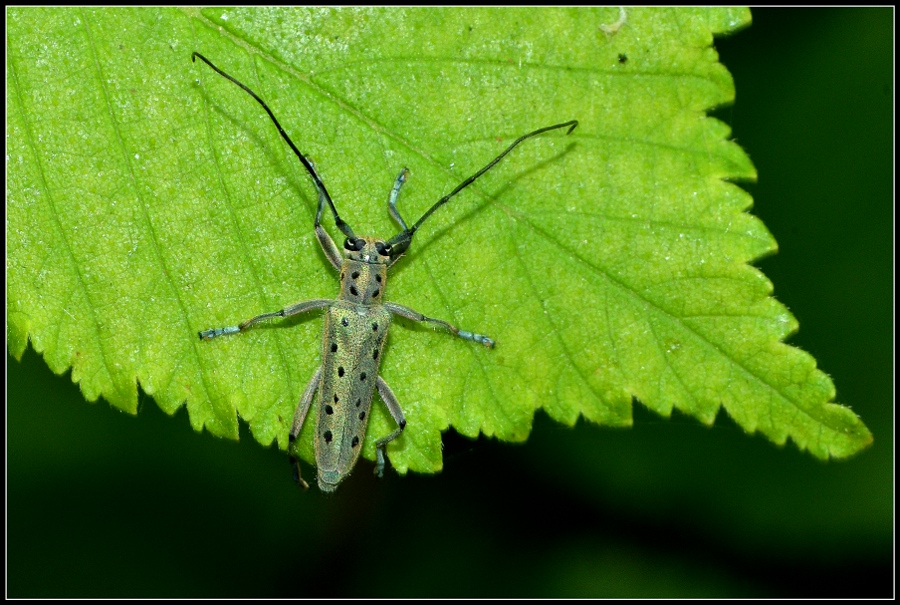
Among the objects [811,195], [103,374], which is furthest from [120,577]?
[811,195]

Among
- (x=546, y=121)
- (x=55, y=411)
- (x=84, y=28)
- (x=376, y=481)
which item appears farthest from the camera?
(x=55, y=411)

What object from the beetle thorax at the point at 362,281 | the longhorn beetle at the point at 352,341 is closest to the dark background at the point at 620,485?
the longhorn beetle at the point at 352,341

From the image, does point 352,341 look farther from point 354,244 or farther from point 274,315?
point 354,244

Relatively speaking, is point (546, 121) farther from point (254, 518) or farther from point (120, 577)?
point (120, 577)

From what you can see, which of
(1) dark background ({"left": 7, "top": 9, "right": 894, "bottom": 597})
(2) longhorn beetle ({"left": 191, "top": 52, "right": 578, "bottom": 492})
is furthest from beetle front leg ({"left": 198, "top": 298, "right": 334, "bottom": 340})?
(1) dark background ({"left": 7, "top": 9, "right": 894, "bottom": 597})

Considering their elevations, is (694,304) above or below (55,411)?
above

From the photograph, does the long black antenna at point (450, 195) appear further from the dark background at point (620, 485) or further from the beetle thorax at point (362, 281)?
the dark background at point (620, 485)

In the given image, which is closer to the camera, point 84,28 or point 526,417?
point 84,28
